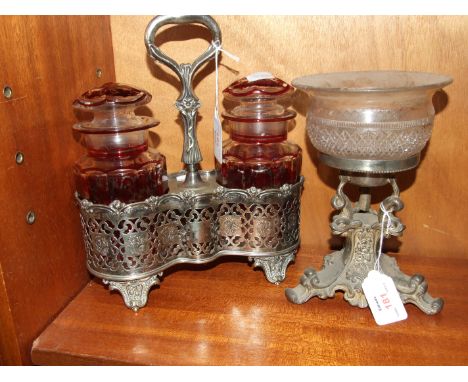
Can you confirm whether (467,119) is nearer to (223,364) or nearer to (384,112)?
(384,112)

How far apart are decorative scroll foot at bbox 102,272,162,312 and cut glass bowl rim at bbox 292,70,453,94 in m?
0.43

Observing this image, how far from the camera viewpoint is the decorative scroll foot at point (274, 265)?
3.05 feet

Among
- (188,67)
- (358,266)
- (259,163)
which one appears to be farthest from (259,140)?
(358,266)

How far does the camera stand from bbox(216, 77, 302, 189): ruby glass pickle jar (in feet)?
2.81

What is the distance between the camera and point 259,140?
34.8 inches

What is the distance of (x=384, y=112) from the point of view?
2.36 feet

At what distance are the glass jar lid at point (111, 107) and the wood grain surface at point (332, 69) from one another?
0.66ft

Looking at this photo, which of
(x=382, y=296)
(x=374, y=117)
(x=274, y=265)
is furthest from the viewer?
(x=274, y=265)

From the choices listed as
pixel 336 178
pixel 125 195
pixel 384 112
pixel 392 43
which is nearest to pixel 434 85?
pixel 384 112

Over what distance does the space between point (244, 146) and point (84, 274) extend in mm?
402

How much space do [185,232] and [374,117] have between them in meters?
0.38

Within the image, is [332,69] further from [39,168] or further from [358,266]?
[39,168]

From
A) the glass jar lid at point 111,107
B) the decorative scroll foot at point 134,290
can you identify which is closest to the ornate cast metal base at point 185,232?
the decorative scroll foot at point 134,290

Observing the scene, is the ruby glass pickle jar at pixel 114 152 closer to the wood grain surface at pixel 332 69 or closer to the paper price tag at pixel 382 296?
the wood grain surface at pixel 332 69
